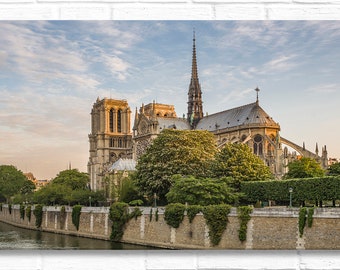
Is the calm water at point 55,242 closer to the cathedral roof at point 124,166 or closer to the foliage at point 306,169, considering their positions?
the foliage at point 306,169

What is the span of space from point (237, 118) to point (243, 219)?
27318mm

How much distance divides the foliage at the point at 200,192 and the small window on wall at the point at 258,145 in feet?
61.2

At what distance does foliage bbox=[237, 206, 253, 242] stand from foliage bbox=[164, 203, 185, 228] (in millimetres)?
2423

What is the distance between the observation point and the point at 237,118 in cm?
4353

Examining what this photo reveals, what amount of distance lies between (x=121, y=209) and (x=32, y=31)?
13146mm

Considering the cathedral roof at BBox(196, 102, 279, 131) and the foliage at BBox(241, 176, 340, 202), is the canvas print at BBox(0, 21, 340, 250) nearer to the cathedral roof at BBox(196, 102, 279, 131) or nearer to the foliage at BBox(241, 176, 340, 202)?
the foliage at BBox(241, 176, 340, 202)

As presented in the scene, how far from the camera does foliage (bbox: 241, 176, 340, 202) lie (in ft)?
62.2

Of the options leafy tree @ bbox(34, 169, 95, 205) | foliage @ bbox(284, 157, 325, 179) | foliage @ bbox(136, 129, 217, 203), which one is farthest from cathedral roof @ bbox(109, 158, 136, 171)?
foliage @ bbox(284, 157, 325, 179)

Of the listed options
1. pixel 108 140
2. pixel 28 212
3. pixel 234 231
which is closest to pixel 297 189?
pixel 234 231

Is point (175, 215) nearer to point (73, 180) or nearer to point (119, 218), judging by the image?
point (119, 218)

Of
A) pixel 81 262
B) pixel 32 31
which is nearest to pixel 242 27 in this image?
pixel 32 31

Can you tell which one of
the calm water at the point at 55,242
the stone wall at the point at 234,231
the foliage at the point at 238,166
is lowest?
the calm water at the point at 55,242

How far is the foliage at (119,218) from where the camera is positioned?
21250mm
